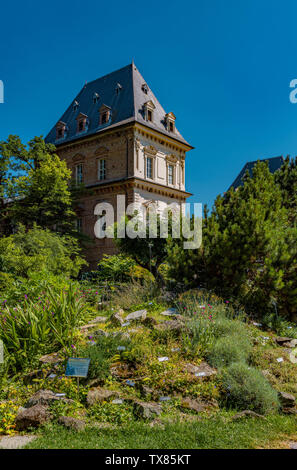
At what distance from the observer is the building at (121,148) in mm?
25000

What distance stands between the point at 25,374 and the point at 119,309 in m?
3.69

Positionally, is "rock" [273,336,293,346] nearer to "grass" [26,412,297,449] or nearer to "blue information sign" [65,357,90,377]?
"grass" [26,412,297,449]

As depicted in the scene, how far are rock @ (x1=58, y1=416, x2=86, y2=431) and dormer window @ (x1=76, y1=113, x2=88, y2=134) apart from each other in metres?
26.4

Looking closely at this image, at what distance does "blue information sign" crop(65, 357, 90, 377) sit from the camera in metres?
4.85

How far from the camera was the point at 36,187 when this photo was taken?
20531 millimetres

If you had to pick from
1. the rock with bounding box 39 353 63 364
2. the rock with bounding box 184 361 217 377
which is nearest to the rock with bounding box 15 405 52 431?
the rock with bounding box 39 353 63 364

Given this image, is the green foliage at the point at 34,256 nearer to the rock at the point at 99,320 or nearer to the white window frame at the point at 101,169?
the rock at the point at 99,320

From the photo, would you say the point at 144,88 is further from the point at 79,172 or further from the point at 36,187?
the point at 36,187

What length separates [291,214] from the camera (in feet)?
43.1

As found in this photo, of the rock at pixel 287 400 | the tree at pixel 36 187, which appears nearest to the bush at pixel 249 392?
the rock at pixel 287 400

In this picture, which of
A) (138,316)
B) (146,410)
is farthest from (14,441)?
(138,316)

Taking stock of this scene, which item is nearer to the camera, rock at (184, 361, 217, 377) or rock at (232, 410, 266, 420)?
rock at (232, 410, 266, 420)

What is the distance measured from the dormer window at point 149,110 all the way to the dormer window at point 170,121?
7.06 ft
